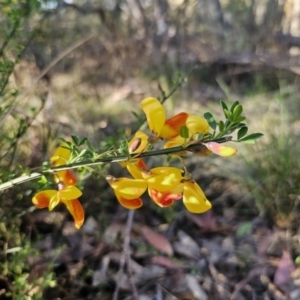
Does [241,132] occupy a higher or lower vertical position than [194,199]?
higher

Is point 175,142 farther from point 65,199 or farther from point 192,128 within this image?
point 65,199

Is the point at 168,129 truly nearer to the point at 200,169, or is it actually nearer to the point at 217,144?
the point at 217,144

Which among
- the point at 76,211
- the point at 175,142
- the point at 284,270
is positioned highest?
the point at 175,142

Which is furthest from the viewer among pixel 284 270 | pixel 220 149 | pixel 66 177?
pixel 284 270

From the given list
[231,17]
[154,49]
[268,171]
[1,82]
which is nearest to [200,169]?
[268,171]

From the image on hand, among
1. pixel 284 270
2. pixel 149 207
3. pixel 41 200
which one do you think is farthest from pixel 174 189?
pixel 149 207

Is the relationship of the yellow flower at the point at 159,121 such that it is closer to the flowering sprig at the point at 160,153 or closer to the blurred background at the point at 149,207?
the flowering sprig at the point at 160,153
